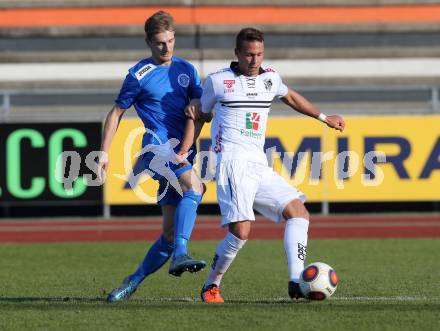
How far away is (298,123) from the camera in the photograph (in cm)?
1677

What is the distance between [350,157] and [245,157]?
8793 mm

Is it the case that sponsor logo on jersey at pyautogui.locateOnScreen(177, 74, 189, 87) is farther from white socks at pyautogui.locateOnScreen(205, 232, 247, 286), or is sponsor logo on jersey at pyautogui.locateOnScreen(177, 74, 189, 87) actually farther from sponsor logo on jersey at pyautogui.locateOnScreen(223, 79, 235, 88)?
white socks at pyautogui.locateOnScreen(205, 232, 247, 286)

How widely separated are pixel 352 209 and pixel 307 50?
771cm

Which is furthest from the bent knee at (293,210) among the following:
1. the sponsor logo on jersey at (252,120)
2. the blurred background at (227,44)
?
the blurred background at (227,44)

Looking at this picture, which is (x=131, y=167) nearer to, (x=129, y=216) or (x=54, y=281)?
(x=129, y=216)

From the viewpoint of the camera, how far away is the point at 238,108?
7.88 m

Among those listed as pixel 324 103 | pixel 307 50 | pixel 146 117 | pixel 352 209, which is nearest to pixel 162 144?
pixel 146 117

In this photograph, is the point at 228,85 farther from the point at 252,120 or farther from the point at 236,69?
the point at 252,120

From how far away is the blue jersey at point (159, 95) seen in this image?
26.7ft

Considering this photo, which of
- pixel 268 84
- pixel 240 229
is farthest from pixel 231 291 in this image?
pixel 268 84

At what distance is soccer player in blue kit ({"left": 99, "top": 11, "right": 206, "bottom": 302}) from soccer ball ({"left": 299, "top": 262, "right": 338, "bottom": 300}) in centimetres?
87

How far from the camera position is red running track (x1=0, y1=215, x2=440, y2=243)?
597 inches

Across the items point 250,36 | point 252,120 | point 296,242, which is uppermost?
point 250,36

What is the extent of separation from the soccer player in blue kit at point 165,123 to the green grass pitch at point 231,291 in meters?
0.51
